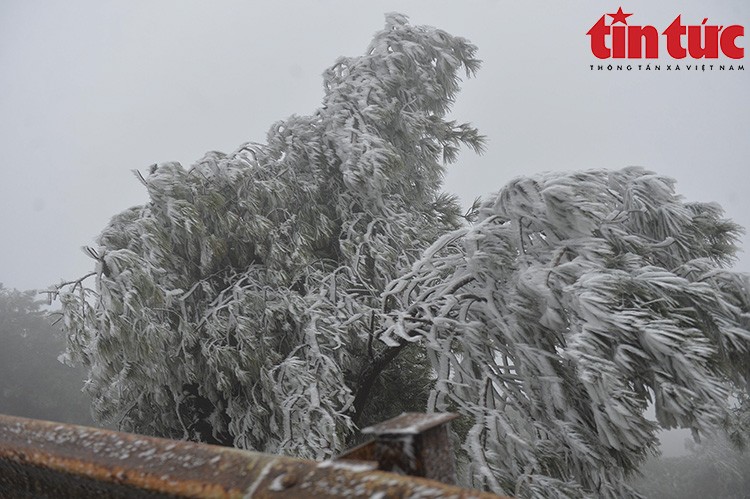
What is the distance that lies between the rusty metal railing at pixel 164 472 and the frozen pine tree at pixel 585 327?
2.55 m

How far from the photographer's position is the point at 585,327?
A: 3199 millimetres

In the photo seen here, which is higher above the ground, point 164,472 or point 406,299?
point 406,299

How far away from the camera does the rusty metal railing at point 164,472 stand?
879 mm

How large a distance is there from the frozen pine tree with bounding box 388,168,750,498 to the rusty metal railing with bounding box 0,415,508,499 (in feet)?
8.36

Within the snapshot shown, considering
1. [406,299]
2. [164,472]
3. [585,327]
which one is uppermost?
[406,299]

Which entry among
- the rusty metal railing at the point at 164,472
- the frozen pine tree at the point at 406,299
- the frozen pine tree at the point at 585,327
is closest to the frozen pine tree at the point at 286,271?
the frozen pine tree at the point at 406,299

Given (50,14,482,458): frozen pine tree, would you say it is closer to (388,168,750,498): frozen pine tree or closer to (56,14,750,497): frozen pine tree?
(56,14,750,497): frozen pine tree

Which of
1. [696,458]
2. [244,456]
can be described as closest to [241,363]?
[244,456]

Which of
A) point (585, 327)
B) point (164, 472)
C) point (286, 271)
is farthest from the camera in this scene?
point (286, 271)

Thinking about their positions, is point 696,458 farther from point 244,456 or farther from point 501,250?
point 244,456

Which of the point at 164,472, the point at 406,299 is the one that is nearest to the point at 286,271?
the point at 406,299

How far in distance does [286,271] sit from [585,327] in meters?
4.84

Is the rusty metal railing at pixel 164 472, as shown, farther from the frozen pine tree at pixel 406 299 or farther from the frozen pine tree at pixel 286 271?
the frozen pine tree at pixel 286 271

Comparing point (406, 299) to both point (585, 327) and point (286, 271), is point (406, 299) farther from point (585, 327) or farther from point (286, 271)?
point (286, 271)
